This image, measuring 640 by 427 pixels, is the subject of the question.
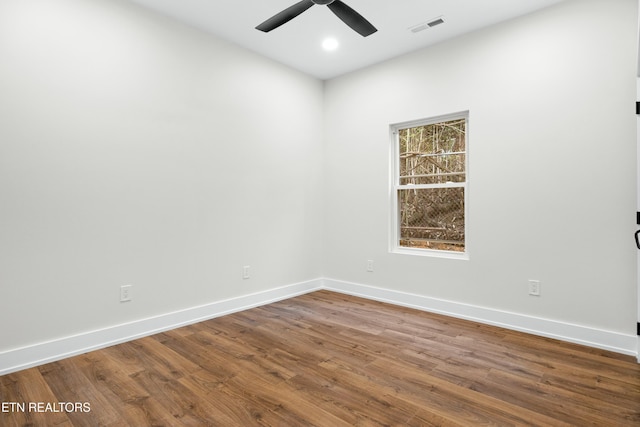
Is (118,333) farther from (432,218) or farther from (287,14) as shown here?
(432,218)

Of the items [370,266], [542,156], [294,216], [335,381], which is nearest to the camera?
[335,381]

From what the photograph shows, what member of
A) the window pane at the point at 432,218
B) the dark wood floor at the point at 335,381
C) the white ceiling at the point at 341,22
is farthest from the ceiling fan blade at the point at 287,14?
the dark wood floor at the point at 335,381

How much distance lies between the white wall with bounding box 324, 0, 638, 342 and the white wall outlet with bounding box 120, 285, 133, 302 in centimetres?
257

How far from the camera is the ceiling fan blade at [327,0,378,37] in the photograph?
241 cm

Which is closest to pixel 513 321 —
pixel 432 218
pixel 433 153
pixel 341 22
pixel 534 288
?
pixel 534 288

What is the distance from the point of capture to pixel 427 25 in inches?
124

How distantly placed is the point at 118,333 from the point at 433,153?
338 centimetres

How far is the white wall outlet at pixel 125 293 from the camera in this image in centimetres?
273

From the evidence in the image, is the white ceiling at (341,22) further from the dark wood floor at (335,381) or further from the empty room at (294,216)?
the dark wood floor at (335,381)

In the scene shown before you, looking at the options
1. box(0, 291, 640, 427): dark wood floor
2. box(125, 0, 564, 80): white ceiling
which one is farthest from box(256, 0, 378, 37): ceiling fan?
box(0, 291, 640, 427): dark wood floor

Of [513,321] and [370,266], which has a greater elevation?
[370,266]

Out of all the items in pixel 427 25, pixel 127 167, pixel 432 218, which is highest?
pixel 427 25

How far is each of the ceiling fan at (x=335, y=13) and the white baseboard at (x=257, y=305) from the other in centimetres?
256

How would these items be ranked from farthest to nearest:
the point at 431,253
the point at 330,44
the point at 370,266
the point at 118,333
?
the point at 370,266, the point at 431,253, the point at 330,44, the point at 118,333
